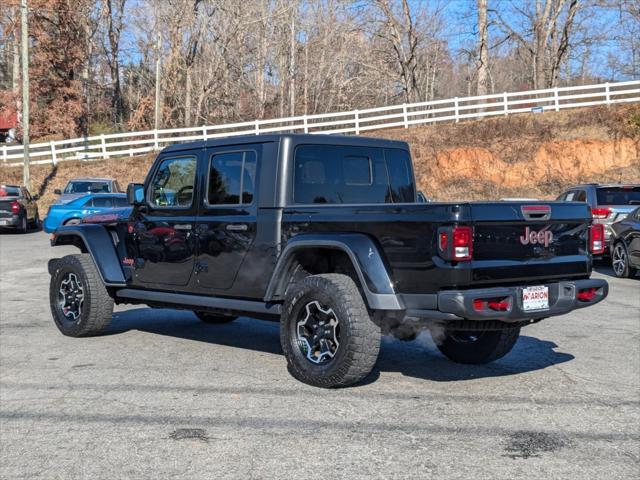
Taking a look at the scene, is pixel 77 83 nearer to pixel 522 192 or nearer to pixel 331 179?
pixel 522 192

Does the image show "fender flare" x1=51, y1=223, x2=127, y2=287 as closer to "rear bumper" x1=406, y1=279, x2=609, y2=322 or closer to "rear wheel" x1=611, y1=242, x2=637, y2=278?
"rear bumper" x1=406, y1=279, x2=609, y2=322

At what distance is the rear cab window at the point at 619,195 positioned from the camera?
630 inches

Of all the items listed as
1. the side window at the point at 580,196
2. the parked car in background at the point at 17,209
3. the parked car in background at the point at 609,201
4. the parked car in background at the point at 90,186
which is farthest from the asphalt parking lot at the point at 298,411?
the parked car in background at the point at 90,186

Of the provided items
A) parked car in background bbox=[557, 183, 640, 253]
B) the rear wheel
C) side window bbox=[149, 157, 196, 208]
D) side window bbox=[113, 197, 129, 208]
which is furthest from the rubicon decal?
side window bbox=[113, 197, 129, 208]

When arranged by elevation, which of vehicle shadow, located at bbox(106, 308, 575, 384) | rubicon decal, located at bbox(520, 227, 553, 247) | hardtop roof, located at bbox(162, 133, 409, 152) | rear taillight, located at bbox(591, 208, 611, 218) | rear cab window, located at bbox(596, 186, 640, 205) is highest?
hardtop roof, located at bbox(162, 133, 409, 152)

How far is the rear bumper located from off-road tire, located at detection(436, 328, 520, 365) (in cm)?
84

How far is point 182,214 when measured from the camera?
764cm

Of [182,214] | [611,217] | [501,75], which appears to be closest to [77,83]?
[611,217]

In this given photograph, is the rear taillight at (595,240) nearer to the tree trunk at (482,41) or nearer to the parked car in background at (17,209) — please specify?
the parked car in background at (17,209)

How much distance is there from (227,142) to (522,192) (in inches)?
1099

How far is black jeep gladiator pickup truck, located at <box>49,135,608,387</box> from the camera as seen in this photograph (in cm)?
575

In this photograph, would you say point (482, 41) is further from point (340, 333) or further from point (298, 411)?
point (298, 411)

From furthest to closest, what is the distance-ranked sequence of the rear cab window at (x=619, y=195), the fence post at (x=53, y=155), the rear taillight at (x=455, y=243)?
the fence post at (x=53, y=155)
the rear cab window at (x=619, y=195)
the rear taillight at (x=455, y=243)

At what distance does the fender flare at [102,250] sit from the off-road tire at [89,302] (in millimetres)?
103
